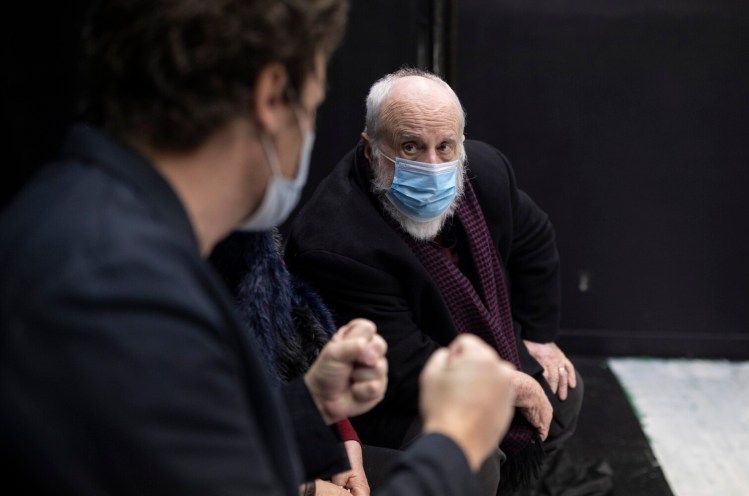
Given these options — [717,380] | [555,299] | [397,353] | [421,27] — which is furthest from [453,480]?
[717,380]

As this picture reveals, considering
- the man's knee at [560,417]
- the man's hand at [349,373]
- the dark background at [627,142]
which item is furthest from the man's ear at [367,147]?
the man's hand at [349,373]

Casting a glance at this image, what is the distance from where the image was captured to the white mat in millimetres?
3014

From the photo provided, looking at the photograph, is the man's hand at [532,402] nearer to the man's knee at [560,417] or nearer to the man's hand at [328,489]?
the man's knee at [560,417]

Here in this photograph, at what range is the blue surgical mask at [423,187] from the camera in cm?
226

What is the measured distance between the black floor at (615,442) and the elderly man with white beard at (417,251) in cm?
55

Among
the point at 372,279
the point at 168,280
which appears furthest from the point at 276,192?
the point at 372,279

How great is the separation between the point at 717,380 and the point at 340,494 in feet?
7.69

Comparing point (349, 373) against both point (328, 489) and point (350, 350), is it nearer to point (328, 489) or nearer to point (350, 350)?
point (350, 350)

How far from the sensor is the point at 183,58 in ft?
3.15

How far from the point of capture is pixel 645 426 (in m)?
3.38

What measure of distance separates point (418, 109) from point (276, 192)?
1.24 metres

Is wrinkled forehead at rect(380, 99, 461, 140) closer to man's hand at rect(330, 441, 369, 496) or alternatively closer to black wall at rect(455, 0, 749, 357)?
man's hand at rect(330, 441, 369, 496)

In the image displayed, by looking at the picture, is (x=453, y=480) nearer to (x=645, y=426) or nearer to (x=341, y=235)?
(x=341, y=235)

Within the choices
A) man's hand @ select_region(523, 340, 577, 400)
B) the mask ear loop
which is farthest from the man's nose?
the mask ear loop
